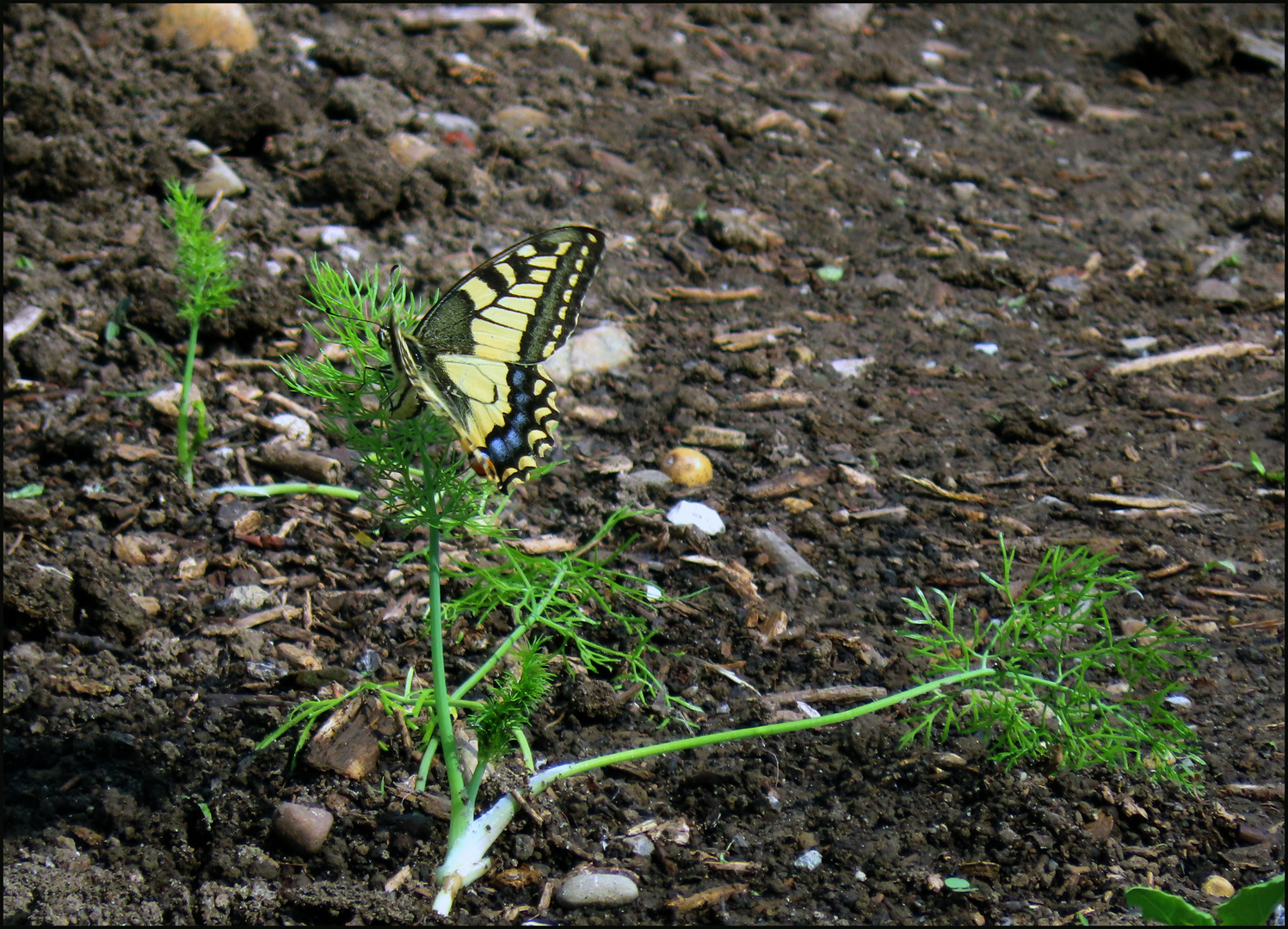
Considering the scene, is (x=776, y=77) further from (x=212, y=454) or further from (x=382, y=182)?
(x=212, y=454)

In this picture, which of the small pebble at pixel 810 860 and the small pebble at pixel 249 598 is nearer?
the small pebble at pixel 810 860

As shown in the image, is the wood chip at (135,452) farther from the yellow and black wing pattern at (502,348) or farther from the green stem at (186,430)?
the yellow and black wing pattern at (502,348)

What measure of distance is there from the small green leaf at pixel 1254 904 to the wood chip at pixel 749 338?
307cm

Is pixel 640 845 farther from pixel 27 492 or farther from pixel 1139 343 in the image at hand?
pixel 1139 343

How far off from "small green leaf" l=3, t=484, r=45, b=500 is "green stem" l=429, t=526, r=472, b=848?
6.79 ft

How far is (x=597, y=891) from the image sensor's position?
7.85 feet

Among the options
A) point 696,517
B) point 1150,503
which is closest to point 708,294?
point 696,517

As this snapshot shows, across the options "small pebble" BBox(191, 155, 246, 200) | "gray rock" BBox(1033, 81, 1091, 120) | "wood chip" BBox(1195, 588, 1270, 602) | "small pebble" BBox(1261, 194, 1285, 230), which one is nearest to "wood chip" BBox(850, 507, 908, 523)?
"wood chip" BBox(1195, 588, 1270, 602)

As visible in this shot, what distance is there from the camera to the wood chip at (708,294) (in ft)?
16.4

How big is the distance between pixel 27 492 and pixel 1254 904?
12.4ft

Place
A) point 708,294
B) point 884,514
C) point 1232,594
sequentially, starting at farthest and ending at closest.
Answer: point 708,294 < point 884,514 < point 1232,594

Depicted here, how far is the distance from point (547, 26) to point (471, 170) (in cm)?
224

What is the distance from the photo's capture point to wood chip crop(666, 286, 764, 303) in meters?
5.01

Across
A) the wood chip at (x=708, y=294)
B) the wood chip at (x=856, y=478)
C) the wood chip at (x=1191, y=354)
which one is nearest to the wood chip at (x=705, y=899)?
the wood chip at (x=856, y=478)
